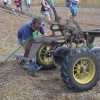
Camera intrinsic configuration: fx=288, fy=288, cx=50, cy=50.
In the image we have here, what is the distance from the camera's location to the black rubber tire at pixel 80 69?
483 centimetres

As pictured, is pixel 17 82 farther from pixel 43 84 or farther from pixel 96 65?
pixel 96 65

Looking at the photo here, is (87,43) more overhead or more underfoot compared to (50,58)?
more overhead

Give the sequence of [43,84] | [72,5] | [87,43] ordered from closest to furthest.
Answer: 1. [43,84]
2. [87,43]
3. [72,5]

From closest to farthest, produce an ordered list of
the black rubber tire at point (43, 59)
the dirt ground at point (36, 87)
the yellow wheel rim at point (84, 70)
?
1. the dirt ground at point (36, 87)
2. the yellow wheel rim at point (84, 70)
3. the black rubber tire at point (43, 59)

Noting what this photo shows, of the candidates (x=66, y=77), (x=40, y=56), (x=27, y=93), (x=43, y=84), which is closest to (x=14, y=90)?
(x=27, y=93)

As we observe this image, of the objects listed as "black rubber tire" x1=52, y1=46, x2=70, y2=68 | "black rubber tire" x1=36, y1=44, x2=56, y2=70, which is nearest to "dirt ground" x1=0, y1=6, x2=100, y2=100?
"black rubber tire" x1=36, y1=44, x2=56, y2=70

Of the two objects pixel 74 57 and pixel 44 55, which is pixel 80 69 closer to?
pixel 74 57

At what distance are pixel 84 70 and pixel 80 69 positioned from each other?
2.9 inches

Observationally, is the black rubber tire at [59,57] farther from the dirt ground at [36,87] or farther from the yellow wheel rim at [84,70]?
the yellow wheel rim at [84,70]

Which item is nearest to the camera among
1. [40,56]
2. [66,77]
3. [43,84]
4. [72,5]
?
[66,77]

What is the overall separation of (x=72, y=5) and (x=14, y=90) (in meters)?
9.28

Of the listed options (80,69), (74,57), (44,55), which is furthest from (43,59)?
(74,57)

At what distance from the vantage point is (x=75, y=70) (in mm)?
5090

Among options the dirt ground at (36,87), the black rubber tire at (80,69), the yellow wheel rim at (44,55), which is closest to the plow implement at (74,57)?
the black rubber tire at (80,69)
